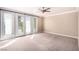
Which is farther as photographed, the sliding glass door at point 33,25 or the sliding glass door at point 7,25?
the sliding glass door at point 33,25

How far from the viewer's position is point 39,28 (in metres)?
1.76

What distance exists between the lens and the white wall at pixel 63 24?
1.59 meters

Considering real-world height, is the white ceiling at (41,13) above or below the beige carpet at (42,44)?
above

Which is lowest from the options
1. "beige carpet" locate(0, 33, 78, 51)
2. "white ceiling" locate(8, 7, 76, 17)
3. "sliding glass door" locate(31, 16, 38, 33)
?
"beige carpet" locate(0, 33, 78, 51)

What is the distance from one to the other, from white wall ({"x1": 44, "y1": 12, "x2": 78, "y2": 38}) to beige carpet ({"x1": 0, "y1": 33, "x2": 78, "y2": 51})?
0.44ft

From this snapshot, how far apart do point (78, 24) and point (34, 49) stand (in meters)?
1.16

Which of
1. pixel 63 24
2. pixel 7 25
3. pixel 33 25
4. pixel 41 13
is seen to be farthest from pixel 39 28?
pixel 7 25

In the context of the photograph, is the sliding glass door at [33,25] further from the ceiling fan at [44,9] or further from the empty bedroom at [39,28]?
the ceiling fan at [44,9]

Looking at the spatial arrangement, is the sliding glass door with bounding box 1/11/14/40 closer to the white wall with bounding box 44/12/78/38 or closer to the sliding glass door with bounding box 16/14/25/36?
the sliding glass door with bounding box 16/14/25/36

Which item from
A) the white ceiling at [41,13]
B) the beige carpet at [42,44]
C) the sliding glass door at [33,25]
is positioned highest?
the white ceiling at [41,13]

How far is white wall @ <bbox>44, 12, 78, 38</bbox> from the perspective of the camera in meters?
1.59

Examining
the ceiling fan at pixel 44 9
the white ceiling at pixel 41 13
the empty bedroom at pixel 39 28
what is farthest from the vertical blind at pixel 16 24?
the ceiling fan at pixel 44 9

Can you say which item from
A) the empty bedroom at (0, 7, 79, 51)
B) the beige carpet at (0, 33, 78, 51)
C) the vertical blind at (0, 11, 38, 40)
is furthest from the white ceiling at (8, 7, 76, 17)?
the beige carpet at (0, 33, 78, 51)
